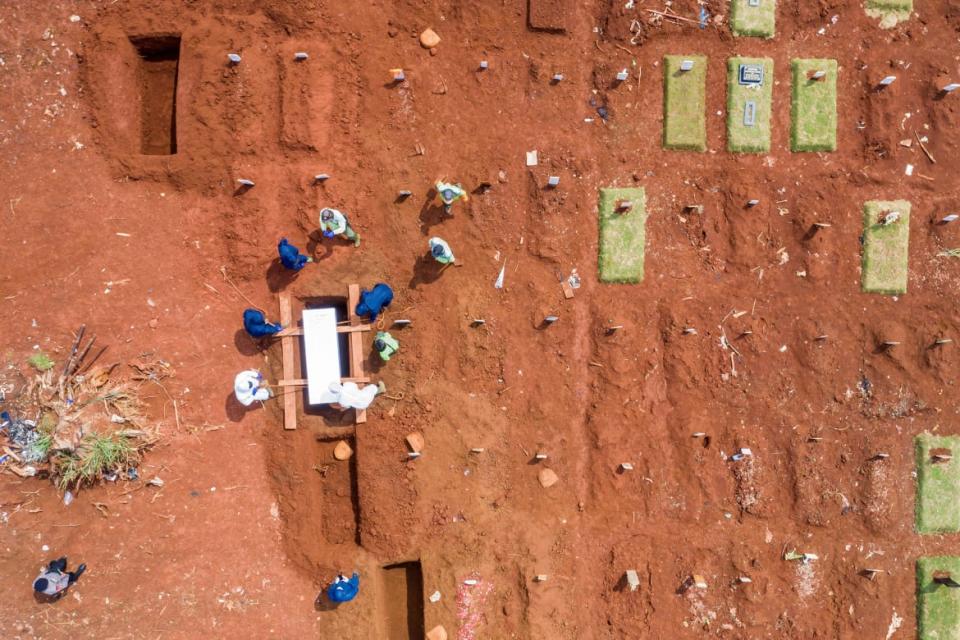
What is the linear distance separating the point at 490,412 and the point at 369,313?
2168mm

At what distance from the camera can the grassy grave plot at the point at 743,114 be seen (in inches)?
304

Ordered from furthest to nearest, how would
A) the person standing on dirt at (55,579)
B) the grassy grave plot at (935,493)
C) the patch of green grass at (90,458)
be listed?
1. the grassy grave plot at (935,493)
2. the patch of green grass at (90,458)
3. the person standing on dirt at (55,579)

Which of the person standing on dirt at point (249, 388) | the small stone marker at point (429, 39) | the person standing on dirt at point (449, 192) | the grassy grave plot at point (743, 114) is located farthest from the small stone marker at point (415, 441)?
the grassy grave plot at point (743, 114)

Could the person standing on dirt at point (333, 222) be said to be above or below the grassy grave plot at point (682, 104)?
below

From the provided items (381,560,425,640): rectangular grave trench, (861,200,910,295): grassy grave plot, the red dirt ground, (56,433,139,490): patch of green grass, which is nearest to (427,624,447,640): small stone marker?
the red dirt ground

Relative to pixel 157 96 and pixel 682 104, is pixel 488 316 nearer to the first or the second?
pixel 682 104

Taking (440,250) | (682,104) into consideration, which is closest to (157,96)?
(440,250)

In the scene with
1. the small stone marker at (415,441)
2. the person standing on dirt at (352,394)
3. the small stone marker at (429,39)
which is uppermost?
the small stone marker at (429,39)

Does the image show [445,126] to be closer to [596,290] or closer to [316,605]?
[596,290]

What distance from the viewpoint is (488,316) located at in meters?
7.44

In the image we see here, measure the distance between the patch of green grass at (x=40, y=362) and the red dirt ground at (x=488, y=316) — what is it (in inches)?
6.8

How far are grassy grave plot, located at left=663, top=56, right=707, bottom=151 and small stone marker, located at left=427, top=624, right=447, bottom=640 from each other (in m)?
7.50

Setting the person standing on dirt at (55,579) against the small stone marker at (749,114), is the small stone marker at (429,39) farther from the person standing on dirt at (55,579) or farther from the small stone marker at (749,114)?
the person standing on dirt at (55,579)

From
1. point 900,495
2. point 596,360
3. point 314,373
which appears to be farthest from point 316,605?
point 900,495
